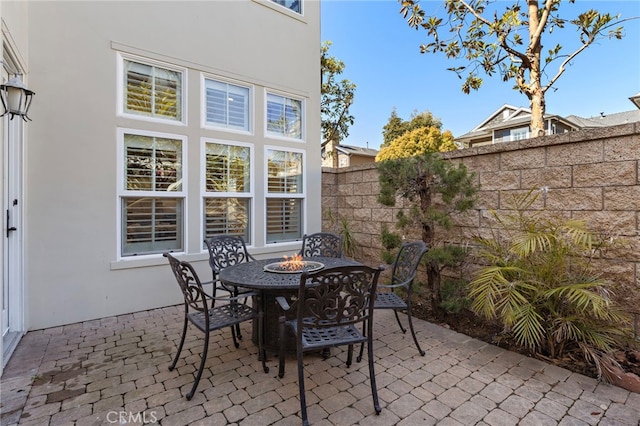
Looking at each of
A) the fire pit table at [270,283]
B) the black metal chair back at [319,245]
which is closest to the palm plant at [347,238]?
the black metal chair back at [319,245]

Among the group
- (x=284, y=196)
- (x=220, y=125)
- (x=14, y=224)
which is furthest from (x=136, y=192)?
(x=284, y=196)

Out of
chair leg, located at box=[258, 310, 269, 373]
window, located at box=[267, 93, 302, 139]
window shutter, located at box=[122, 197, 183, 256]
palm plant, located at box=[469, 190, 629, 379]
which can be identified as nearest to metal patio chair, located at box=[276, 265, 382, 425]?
chair leg, located at box=[258, 310, 269, 373]

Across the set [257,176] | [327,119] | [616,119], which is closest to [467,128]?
[616,119]

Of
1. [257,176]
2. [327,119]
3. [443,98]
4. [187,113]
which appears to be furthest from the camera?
[443,98]

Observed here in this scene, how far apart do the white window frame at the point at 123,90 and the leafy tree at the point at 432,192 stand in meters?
2.82

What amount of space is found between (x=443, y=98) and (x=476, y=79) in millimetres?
13110

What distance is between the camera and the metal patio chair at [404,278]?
2906mm

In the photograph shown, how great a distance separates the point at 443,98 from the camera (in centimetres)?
2067

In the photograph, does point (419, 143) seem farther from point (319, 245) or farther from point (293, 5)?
point (319, 245)

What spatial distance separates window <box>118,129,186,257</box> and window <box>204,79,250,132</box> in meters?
0.65

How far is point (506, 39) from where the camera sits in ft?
26.5

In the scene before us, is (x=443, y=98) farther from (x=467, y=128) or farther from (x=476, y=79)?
(x=476, y=79)

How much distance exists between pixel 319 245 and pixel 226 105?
8.40 feet

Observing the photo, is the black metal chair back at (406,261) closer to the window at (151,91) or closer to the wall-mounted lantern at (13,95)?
the window at (151,91)
